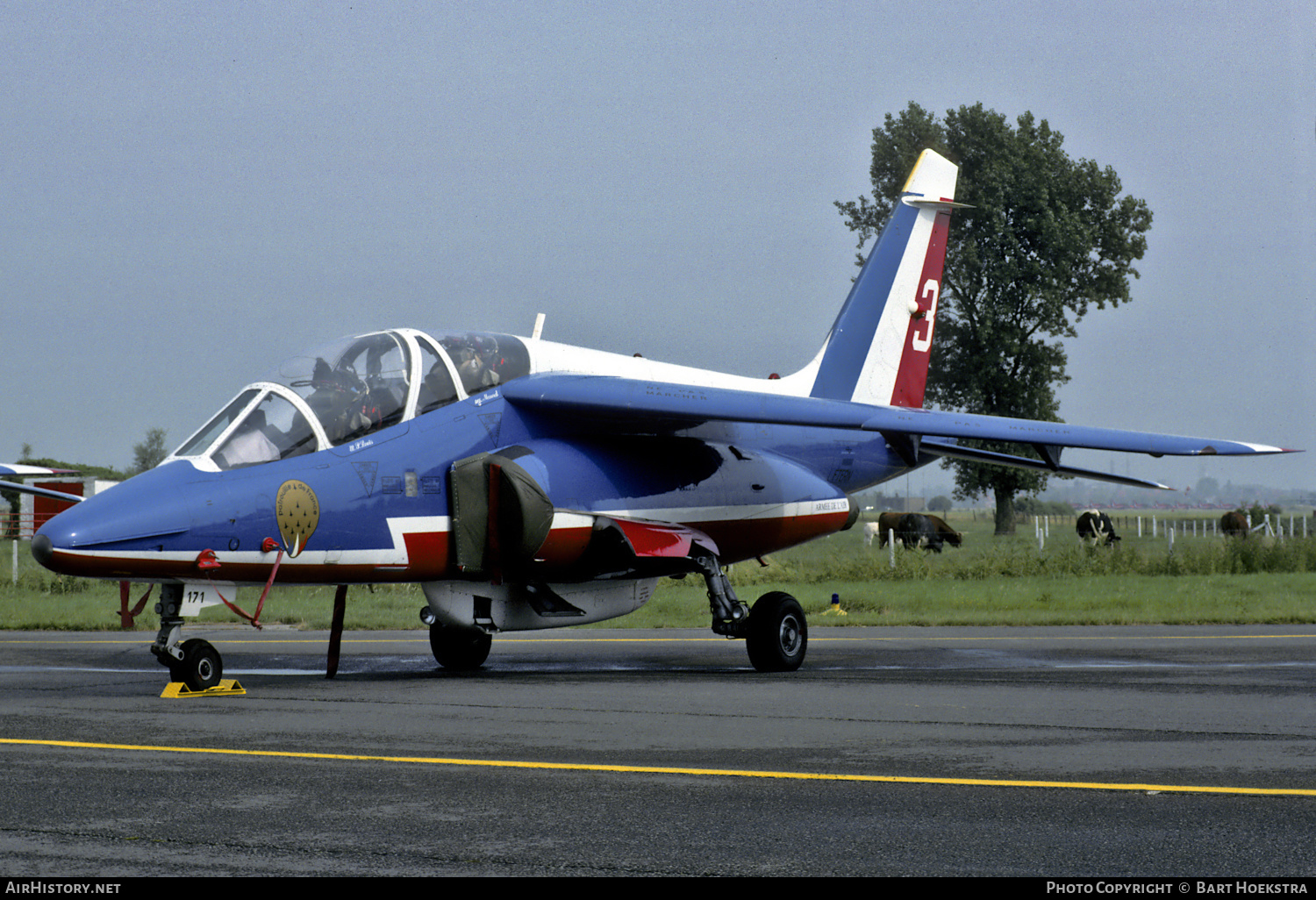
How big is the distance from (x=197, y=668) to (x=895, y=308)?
10.5 meters

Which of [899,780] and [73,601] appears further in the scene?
[73,601]

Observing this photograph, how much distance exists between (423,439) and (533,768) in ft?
17.6

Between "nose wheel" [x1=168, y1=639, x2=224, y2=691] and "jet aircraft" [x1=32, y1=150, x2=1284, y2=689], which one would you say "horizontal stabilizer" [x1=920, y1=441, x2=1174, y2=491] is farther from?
"nose wheel" [x1=168, y1=639, x2=224, y2=691]

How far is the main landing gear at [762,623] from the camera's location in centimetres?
1301

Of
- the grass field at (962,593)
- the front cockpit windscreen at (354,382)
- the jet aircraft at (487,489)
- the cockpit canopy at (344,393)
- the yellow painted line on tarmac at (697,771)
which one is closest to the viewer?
the yellow painted line on tarmac at (697,771)

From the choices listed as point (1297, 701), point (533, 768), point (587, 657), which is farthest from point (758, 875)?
point (587, 657)

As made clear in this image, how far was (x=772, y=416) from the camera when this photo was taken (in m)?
12.8

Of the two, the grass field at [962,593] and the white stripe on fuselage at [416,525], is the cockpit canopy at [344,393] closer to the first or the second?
the white stripe on fuselage at [416,525]

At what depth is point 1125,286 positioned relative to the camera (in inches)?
2272

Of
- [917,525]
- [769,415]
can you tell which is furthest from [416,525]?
[917,525]

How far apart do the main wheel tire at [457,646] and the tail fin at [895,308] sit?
5822 mm

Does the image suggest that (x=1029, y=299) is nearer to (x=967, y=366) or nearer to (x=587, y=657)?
(x=967, y=366)

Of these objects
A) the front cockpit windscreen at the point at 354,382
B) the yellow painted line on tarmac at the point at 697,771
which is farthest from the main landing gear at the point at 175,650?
the yellow painted line on tarmac at the point at 697,771

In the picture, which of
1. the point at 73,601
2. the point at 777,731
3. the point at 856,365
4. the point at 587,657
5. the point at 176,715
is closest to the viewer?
the point at 777,731
